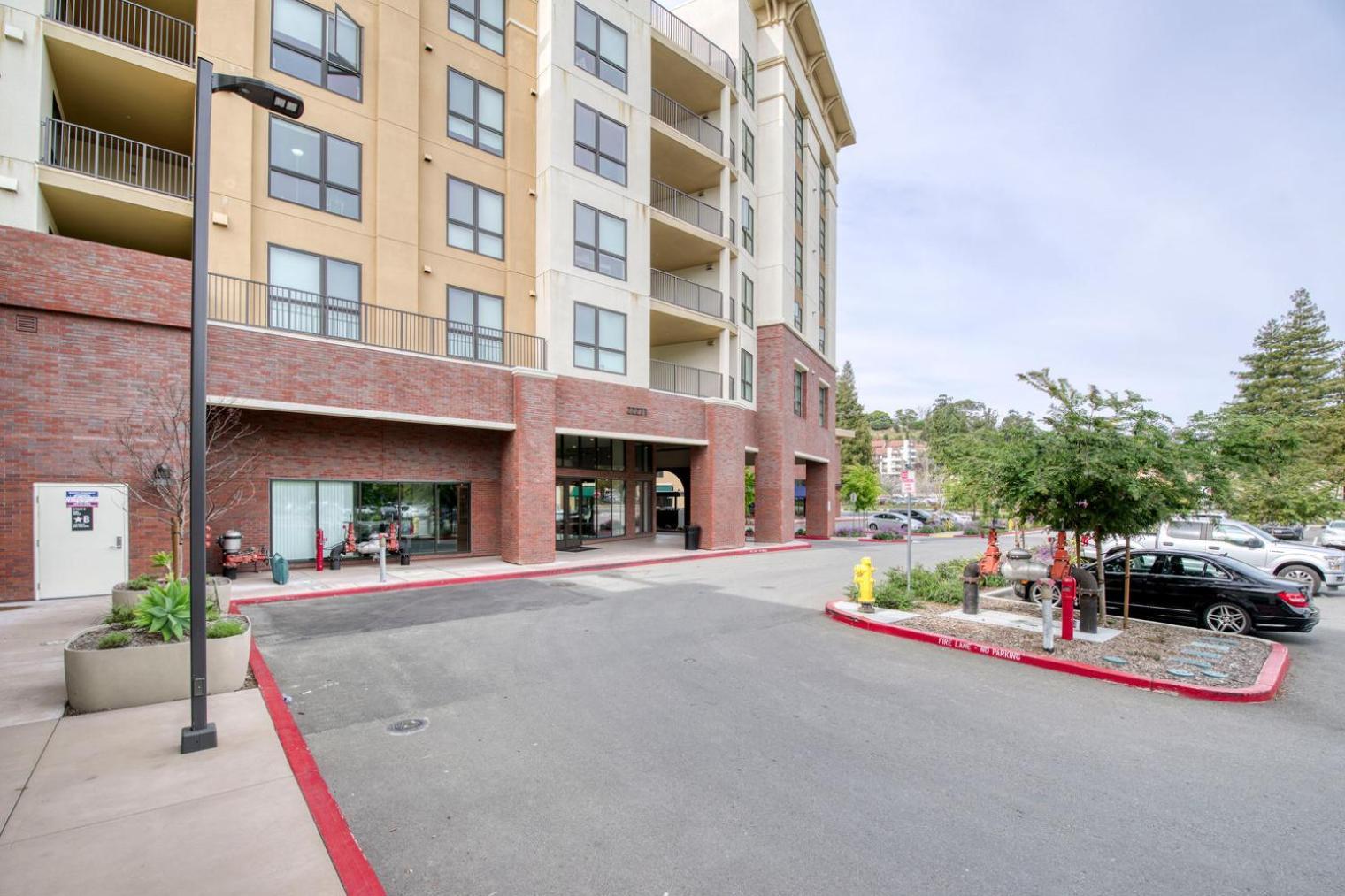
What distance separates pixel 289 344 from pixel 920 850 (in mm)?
15576

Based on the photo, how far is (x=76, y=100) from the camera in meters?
15.0

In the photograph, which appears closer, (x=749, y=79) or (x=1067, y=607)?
(x=1067, y=607)

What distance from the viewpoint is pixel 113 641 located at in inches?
253

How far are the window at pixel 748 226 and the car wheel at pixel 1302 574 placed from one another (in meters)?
20.6

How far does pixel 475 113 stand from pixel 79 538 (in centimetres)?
1503

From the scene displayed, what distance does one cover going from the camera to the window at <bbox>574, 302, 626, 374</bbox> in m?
20.3

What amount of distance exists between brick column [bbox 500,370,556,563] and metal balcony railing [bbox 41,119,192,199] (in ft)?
29.6

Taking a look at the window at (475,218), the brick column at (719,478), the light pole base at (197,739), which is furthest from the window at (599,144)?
the light pole base at (197,739)

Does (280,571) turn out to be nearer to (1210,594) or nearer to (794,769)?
(794,769)

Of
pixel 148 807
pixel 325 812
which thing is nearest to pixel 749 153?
pixel 325 812

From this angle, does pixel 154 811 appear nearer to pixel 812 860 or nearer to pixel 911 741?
pixel 812 860

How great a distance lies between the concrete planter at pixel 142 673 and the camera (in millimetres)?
6094

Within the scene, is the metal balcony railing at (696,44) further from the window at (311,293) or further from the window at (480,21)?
the window at (311,293)

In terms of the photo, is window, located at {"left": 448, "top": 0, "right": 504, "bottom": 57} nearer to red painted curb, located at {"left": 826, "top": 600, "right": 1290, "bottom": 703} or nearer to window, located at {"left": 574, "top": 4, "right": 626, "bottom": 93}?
window, located at {"left": 574, "top": 4, "right": 626, "bottom": 93}
